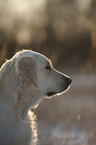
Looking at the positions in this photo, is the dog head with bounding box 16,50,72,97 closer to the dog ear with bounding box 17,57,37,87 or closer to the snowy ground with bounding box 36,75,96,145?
the dog ear with bounding box 17,57,37,87

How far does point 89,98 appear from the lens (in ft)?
27.9

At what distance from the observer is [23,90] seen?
2730 mm

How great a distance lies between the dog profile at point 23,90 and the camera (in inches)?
100.0

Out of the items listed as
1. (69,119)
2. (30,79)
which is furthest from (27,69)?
(69,119)

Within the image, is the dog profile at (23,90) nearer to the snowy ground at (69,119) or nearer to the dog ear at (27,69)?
the dog ear at (27,69)

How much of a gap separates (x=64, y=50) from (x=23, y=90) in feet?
46.5

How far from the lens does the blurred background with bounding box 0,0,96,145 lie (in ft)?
18.0

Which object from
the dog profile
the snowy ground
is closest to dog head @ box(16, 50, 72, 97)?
the dog profile

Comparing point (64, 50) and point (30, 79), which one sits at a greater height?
point (30, 79)

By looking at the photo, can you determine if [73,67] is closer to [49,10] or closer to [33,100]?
[49,10]

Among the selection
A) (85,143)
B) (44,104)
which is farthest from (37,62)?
(44,104)

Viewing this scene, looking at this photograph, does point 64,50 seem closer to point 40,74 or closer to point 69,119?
point 69,119

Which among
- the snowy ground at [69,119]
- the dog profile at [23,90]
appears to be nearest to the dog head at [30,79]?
the dog profile at [23,90]

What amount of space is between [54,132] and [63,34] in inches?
481
